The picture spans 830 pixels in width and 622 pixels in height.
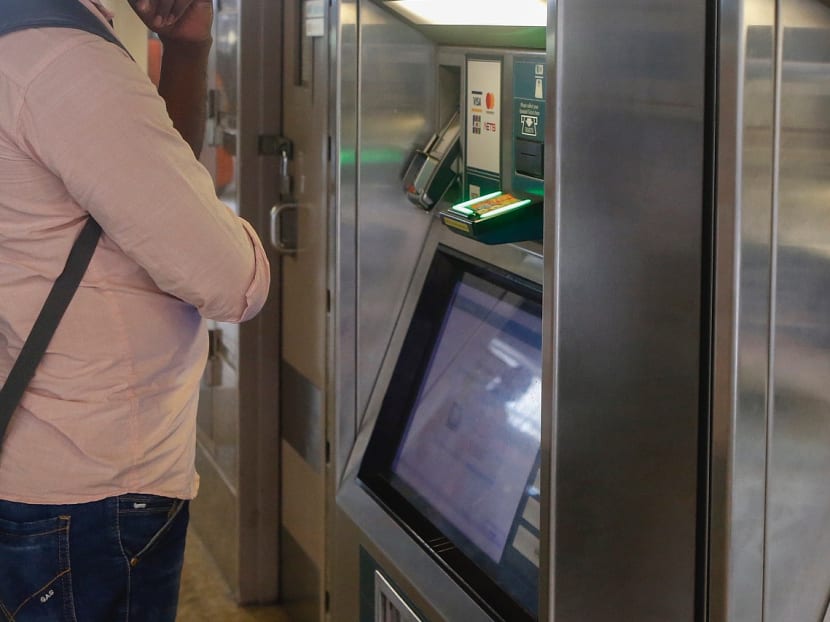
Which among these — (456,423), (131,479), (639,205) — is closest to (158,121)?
(131,479)

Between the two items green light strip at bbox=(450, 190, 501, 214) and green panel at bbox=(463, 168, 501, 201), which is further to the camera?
green panel at bbox=(463, 168, 501, 201)

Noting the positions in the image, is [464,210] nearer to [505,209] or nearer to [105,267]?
[505,209]

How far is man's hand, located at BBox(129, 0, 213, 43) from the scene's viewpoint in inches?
66.2

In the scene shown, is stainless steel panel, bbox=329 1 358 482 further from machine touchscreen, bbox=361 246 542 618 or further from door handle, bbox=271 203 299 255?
door handle, bbox=271 203 299 255

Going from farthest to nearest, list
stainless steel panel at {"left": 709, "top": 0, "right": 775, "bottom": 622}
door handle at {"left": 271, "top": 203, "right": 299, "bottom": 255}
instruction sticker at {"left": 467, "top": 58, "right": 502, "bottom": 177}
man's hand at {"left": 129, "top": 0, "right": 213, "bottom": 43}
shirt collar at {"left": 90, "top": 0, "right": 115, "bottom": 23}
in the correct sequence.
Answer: door handle at {"left": 271, "top": 203, "right": 299, "bottom": 255} → instruction sticker at {"left": 467, "top": 58, "right": 502, "bottom": 177} → man's hand at {"left": 129, "top": 0, "right": 213, "bottom": 43} → shirt collar at {"left": 90, "top": 0, "right": 115, "bottom": 23} → stainless steel panel at {"left": 709, "top": 0, "right": 775, "bottom": 622}

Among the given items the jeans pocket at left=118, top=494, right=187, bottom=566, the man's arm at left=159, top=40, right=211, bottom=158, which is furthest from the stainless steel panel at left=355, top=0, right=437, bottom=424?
the jeans pocket at left=118, top=494, right=187, bottom=566

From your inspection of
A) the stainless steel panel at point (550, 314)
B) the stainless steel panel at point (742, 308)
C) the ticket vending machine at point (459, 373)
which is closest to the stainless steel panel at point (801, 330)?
the stainless steel panel at point (742, 308)

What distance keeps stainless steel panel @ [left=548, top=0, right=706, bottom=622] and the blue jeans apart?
639 millimetres

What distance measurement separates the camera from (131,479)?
5.25 ft

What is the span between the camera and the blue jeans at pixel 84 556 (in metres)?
1.57

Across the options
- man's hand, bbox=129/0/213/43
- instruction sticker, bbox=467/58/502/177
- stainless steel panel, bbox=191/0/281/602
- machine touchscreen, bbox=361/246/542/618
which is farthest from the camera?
stainless steel panel, bbox=191/0/281/602

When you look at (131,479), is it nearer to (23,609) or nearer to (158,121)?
(23,609)

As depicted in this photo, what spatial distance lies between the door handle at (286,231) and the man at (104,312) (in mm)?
1203

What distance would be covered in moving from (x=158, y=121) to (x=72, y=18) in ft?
0.54
